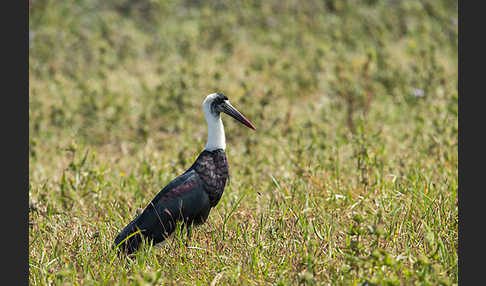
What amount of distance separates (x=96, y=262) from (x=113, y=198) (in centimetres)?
131

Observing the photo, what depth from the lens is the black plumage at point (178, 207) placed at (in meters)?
3.93

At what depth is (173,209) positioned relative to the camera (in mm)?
3951

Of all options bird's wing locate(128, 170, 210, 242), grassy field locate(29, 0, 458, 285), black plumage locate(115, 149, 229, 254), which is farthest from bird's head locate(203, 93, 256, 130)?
grassy field locate(29, 0, 458, 285)

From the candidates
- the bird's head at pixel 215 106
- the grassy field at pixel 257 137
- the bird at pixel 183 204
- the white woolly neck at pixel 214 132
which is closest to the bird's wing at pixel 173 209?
the bird at pixel 183 204

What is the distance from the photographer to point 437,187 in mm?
4723

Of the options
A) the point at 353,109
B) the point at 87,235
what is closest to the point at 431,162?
the point at 353,109

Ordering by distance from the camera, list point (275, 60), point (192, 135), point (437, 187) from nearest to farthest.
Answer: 1. point (437, 187)
2. point (192, 135)
3. point (275, 60)

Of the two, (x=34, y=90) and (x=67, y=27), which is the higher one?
(x=67, y=27)

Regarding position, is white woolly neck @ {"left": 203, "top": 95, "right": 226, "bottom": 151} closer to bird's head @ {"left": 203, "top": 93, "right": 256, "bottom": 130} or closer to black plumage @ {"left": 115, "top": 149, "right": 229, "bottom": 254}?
bird's head @ {"left": 203, "top": 93, "right": 256, "bottom": 130}

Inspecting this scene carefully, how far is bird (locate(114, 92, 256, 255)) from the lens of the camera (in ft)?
12.9

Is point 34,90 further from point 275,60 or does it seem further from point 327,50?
point 327,50

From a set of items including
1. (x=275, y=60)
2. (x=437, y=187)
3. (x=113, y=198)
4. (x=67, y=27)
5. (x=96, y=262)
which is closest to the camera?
(x=96, y=262)

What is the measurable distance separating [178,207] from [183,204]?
0.12ft

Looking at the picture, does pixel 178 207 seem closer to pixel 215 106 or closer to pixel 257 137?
pixel 215 106
